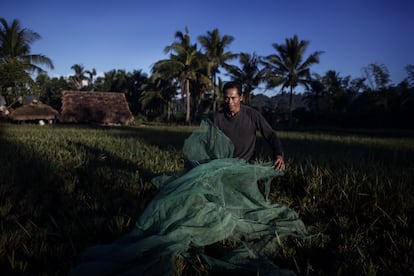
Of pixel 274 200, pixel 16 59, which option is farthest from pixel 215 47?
pixel 274 200

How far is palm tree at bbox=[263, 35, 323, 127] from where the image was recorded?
988 inches

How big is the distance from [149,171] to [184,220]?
273cm

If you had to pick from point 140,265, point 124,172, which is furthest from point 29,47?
point 140,265

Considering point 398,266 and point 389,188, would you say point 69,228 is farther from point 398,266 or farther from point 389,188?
point 389,188

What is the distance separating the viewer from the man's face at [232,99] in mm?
2840

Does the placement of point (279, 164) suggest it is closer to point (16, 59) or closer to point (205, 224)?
point (205, 224)

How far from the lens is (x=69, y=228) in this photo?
2338mm

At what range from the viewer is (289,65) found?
Answer: 1003 inches

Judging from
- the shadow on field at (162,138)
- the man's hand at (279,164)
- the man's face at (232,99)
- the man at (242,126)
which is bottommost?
the shadow on field at (162,138)

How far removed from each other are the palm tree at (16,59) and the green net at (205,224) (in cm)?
1827

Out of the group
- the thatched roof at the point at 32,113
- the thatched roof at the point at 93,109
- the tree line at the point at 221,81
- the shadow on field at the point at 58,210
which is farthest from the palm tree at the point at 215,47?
the shadow on field at the point at 58,210

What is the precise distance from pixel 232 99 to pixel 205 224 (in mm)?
1273

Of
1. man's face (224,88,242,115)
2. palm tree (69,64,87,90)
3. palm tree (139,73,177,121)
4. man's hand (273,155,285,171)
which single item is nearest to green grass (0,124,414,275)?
man's hand (273,155,285,171)

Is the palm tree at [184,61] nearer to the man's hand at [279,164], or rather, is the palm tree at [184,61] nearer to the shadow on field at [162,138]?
the shadow on field at [162,138]
